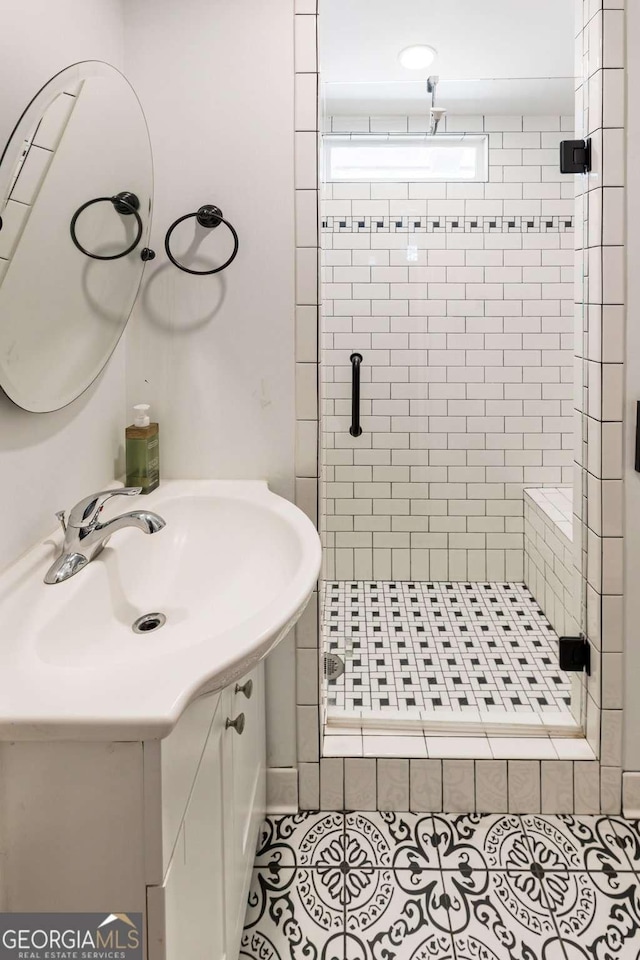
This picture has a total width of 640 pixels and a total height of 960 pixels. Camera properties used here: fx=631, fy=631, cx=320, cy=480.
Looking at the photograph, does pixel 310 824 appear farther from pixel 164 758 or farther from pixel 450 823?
pixel 164 758

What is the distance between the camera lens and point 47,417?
4.00ft

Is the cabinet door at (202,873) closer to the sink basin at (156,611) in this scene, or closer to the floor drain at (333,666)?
the sink basin at (156,611)

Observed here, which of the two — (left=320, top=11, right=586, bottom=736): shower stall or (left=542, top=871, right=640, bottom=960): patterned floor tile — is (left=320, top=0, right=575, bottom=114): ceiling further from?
(left=542, top=871, right=640, bottom=960): patterned floor tile

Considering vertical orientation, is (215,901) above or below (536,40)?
below

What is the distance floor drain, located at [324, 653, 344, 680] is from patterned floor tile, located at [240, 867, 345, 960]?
52cm

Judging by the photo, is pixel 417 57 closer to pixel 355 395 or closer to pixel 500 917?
pixel 355 395

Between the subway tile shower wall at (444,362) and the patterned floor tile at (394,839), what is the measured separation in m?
0.80

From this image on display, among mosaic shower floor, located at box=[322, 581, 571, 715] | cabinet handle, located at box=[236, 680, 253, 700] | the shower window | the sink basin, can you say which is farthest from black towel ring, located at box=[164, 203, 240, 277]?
mosaic shower floor, located at box=[322, 581, 571, 715]

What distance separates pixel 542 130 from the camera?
2119 mm

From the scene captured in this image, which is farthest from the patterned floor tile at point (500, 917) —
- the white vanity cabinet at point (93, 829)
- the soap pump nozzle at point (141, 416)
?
the soap pump nozzle at point (141, 416)

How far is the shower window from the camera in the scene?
2.22 m

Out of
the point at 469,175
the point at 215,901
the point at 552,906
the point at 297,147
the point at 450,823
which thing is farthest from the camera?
the point at 469,175

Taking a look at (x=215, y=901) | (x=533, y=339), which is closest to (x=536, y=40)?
(x=533, y=339)

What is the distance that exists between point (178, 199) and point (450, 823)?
1741 millimetres
